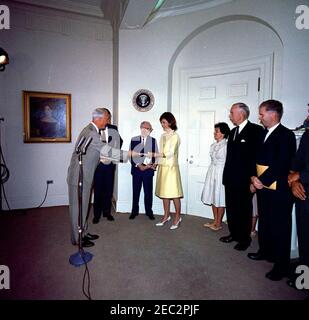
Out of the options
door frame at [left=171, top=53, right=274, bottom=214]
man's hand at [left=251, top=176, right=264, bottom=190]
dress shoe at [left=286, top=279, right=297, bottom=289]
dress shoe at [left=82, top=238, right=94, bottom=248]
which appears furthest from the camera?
door frame at [left=171, top=53, right=274, bottom=214]

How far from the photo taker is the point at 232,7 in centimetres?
387

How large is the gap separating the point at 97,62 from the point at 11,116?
6.33 ft

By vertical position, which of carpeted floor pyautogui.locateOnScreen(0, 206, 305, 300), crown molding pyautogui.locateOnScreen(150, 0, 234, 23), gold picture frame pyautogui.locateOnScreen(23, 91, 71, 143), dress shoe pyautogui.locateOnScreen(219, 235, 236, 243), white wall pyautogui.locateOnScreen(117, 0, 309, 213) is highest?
crown molding pyautogui.locateOnScreen(150, 0, 234, 23)

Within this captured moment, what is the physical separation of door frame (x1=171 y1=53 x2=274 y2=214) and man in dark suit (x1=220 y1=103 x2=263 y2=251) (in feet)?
2.81

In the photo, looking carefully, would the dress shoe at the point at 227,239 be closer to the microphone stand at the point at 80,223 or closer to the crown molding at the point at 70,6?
the microphone stand at the point at 80,223

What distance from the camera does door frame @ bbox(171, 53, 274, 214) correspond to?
3.68 metres

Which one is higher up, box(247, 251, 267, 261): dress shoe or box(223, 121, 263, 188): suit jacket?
box(223, 121, 263, 188): suit jacket

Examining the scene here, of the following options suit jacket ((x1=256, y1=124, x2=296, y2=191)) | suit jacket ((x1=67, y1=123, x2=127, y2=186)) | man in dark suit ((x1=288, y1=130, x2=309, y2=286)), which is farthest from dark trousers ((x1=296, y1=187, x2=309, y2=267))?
suit jacket ((x1=67, y1=123, x2=127, y2=186))

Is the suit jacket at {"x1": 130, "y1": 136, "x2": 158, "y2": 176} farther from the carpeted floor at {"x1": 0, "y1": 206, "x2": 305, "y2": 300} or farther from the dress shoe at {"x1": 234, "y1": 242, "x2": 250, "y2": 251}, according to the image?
the dress shoe at {"x1": 234, "y1": 242, "x2": 250, "y2": 251}

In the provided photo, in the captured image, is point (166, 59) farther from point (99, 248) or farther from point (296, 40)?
point (99, 248)

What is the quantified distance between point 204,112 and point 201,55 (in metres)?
0.98

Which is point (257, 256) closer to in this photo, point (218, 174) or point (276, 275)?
point (276, 275)

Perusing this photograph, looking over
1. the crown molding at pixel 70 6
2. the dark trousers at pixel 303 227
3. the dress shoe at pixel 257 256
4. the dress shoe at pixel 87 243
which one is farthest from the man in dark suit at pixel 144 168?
the crown molding at pixel 70 6

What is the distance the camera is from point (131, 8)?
3.69 meters
